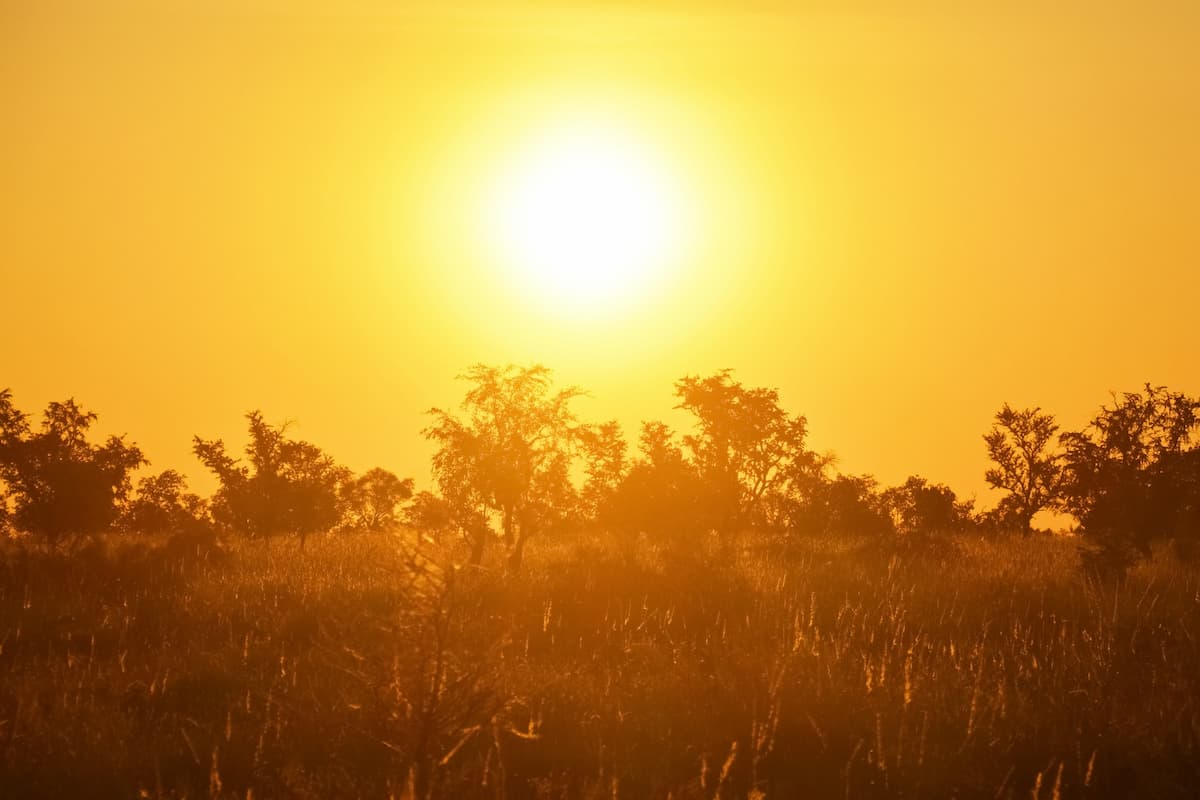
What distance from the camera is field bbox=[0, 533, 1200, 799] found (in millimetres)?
9008

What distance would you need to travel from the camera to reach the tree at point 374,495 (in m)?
36.9

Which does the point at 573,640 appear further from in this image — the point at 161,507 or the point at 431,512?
the point at 161,507

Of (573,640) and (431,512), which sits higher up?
(431,512)

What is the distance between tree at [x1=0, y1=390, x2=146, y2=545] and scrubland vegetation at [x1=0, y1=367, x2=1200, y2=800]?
72mm

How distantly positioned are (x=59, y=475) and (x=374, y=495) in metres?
17.4

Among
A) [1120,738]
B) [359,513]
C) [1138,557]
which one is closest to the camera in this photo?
[1120,738]

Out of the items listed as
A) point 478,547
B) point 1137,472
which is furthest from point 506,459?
point 1137,472

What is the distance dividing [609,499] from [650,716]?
17.6 metres

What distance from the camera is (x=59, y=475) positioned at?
22.2 metres

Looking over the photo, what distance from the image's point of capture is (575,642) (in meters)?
14.5

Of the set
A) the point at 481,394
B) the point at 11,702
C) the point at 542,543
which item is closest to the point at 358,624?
the point at 11,702

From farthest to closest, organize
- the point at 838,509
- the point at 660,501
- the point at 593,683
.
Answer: the point at 838,509 < the point at 660,501 < the point at 593,683

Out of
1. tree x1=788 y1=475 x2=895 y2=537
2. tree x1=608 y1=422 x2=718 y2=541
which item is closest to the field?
tree x1=608 y1=422 x2=718 y2=541

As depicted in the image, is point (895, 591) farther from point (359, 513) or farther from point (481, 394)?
point (359, 513)
